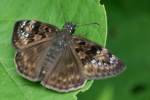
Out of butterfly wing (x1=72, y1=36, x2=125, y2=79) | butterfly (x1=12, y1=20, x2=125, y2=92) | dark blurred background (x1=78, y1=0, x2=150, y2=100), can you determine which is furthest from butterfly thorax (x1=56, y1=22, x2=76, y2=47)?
dark blurred background (x1=78, y1=0, x2=150, y2=100)

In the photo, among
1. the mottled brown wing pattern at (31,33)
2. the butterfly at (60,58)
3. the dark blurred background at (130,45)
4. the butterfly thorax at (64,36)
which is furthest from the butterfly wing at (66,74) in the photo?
the dark blurred background at (130,45)

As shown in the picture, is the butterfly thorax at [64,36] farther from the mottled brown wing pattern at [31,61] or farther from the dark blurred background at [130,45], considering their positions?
the dark blurred background at [130,45]

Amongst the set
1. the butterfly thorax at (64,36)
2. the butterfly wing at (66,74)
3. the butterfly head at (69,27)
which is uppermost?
the butterfly head at (69,27)

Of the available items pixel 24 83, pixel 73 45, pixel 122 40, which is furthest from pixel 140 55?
pixel 24 83

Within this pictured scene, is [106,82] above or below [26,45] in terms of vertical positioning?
below

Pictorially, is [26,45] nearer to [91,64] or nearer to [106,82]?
[91,64]

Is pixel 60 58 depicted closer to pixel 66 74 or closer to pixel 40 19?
pixel 66 74

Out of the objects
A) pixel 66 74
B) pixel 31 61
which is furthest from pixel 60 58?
pixel 31 61
